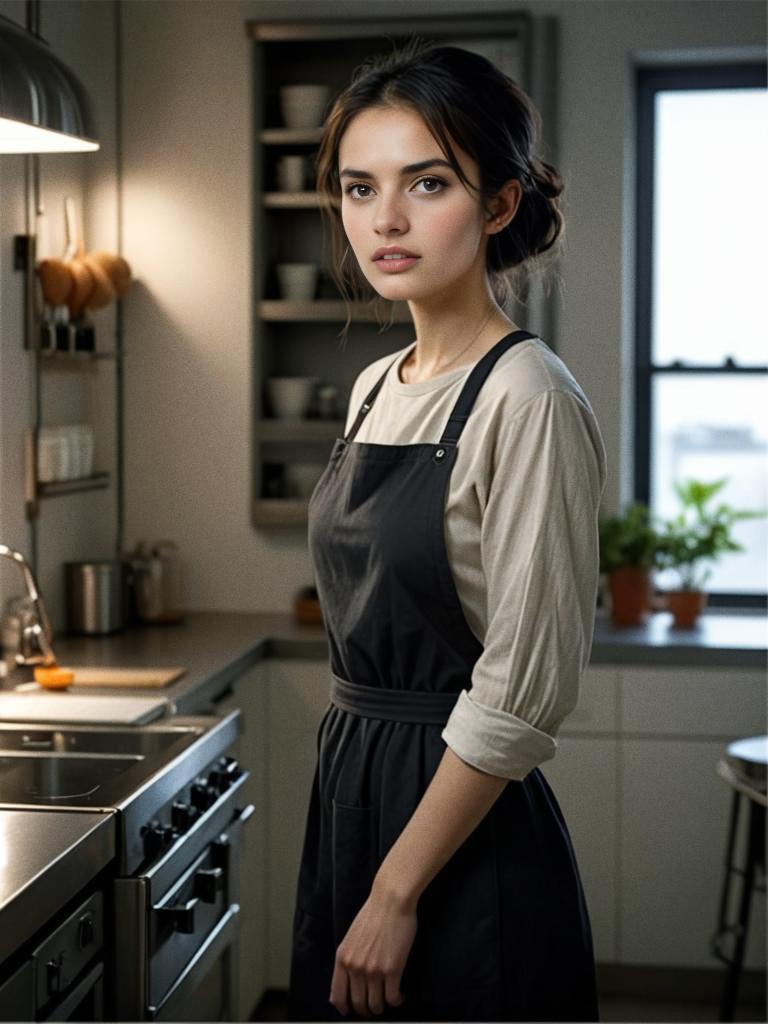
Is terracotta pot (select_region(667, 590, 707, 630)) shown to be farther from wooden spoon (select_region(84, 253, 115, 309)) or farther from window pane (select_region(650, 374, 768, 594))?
wooden spoon (select_region(84, 253, 115, 309))

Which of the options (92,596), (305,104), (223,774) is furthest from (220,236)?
(223,774)

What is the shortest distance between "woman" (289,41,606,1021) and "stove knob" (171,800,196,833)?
24.2 inches

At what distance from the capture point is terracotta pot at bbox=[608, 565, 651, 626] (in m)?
3.82

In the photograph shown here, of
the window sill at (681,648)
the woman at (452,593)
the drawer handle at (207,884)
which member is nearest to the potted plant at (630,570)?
the window sill at (681,648)

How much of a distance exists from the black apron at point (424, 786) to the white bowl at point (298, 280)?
7.86ft

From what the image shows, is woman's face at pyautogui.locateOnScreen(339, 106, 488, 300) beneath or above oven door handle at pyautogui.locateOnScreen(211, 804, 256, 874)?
above

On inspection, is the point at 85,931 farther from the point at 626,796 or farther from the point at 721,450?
the point at 721,450

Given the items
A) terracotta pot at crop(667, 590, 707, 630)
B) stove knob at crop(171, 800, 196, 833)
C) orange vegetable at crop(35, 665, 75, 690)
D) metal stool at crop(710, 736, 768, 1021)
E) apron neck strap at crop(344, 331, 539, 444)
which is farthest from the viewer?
terracotta pot at crop(667, 590, 707, 630)

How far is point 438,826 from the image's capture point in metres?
1.41

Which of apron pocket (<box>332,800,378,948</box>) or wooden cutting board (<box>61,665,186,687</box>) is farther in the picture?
wooden cutting board (<box>61,665,186,687</box>)

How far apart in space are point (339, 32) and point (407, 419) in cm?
254

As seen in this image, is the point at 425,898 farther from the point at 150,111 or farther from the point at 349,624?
the point at 150,111

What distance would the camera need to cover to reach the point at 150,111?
4008 millimetres

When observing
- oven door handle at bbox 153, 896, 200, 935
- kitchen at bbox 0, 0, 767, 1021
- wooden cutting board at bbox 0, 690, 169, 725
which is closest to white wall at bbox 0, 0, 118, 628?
kitchen at bbox 0, 0, 767, 1021
